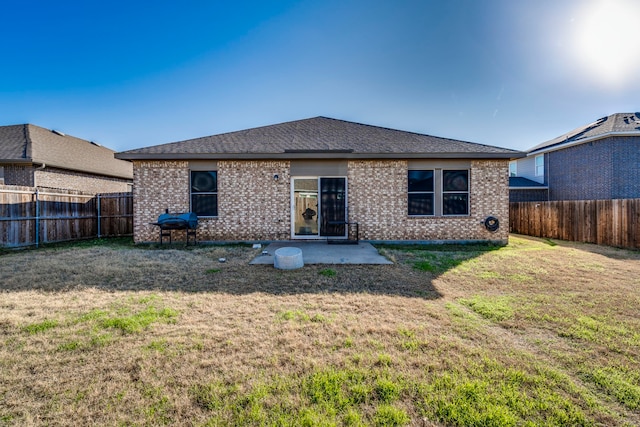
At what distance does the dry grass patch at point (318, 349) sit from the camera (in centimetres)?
197

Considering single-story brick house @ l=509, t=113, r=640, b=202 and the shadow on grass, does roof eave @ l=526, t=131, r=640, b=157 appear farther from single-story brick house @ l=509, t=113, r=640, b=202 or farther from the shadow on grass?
the shadow on grass

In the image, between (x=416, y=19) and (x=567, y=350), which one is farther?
(x=416, y=19)

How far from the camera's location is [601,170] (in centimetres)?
1512

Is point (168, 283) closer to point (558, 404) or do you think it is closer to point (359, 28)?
point (558, 404)

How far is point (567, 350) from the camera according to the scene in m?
2.80

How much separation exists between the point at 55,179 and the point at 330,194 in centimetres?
1424

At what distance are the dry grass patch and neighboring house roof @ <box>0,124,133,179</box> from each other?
1137 cm

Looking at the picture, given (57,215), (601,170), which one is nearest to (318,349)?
(57,215)

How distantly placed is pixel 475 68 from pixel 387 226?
28.2 ft

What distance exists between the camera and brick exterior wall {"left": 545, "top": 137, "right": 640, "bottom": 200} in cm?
1457

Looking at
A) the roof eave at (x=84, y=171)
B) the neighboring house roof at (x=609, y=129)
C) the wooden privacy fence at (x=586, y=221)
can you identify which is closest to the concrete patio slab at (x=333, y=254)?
the wooden privacy fence at (x=586, y=221)

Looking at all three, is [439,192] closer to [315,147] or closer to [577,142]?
[315,147]

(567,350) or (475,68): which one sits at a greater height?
(475,68)

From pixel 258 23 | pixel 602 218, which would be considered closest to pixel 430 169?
pixel 602 218
